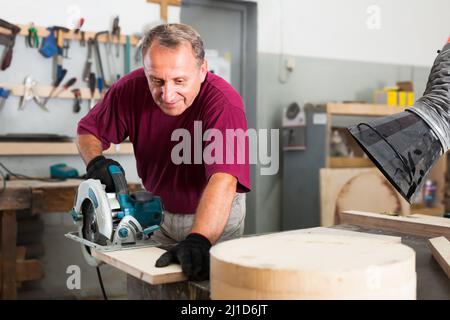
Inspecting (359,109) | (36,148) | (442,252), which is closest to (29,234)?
(36,148)

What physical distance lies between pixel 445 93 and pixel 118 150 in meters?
2.67

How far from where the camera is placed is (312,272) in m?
0.90

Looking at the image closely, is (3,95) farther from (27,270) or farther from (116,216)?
(116,216)

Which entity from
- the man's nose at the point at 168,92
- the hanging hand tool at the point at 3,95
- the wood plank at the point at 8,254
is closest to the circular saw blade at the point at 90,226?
the man's nose at the point at 168,92

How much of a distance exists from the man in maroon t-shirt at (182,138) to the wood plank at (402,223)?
0.45m

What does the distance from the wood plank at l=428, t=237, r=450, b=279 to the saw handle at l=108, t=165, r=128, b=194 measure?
0.88m

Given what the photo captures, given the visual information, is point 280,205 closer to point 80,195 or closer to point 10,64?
point 10,64

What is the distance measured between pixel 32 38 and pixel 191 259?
2.69 metres

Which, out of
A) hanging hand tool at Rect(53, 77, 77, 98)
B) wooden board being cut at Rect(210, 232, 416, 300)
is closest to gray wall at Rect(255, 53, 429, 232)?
hanging hand tool at Rect(53, 77, 77, 98)

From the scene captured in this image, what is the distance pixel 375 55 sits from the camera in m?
5.06

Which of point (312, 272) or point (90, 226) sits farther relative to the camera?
point (90, 226)

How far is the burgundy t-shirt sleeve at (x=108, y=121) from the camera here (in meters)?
2.09

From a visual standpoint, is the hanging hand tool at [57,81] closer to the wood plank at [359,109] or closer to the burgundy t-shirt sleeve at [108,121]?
the burgundy t-shirt sleeve at [108,121]

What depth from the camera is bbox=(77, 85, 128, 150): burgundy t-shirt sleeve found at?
2.09 meters
